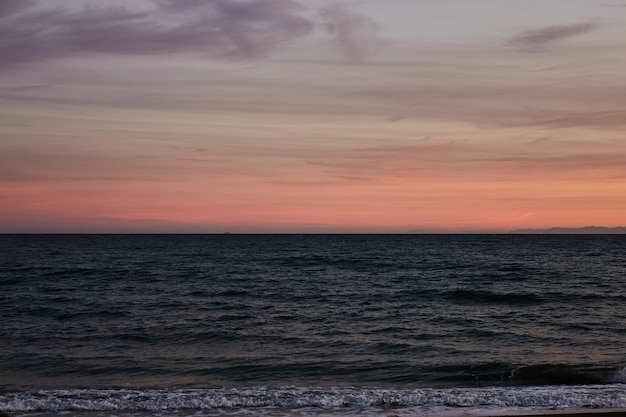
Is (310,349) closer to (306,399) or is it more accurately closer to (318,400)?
(306,399)

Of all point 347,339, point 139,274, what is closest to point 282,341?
point 347,339

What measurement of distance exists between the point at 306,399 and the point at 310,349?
5.80 m

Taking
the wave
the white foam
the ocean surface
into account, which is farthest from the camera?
the ocean surface

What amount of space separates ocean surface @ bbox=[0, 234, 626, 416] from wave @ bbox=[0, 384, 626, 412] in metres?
0.04

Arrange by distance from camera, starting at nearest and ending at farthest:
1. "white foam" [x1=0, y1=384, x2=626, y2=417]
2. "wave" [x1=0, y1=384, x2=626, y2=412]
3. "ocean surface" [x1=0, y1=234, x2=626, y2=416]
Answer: "white foam" [x1=0, y1=384, x2=626, y2=417]
"wave" [x1=0, y1=384, x2=626, y2=412]
"ocean surface" [x1=0, y1=234, x2=626, y2=416]

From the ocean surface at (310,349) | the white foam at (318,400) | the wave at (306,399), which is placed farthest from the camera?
the ocean surface at (310,349)

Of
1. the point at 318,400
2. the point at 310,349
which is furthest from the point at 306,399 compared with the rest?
the point at 310,349

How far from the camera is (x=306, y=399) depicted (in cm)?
1266

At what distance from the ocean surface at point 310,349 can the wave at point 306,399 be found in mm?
43

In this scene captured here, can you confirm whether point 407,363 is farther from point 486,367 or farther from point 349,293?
point 349,293

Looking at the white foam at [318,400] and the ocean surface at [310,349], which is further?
the ocean surface at [310,349]

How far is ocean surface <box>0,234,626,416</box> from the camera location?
12.5 m

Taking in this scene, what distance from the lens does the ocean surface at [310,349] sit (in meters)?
12.5

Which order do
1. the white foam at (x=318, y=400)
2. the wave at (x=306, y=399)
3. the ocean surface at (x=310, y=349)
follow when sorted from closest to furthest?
the white foam at (x=318, y=400) → the wave at (x=306, y=399) → the ocean surface at (x=310, y=349)
